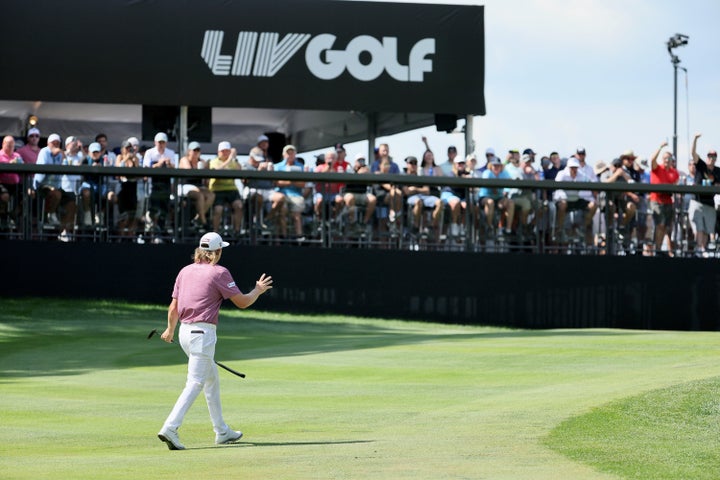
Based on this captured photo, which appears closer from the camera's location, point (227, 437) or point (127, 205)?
point (227, 437)

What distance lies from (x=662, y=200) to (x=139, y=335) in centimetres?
967

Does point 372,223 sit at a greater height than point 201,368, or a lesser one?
greater

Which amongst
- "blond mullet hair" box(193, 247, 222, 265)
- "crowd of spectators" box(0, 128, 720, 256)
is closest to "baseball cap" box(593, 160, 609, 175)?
"crowd of spectators" box(0, 128, 720, 256)

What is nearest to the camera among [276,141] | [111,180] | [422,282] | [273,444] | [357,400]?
[273,444]

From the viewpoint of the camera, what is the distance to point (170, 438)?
38.9 feet

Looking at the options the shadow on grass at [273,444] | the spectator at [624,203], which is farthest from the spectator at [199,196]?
the shadow on grass at [273,444]

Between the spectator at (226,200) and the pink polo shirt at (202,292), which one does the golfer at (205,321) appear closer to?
the pink polo shirt at (202,292)

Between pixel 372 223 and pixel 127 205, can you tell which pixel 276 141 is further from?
pixel 127 205

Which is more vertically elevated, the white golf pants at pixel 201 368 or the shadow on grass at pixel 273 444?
the white golf pants at pixel 201 368

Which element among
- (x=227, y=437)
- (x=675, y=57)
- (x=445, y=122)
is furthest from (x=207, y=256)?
(x=675, y=57)

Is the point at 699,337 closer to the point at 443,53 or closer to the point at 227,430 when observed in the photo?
the point at 443,53

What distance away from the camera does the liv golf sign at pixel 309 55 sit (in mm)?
29609

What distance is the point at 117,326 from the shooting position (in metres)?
23.3

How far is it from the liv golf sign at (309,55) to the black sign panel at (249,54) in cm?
2
